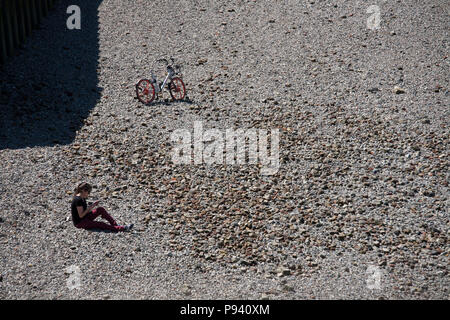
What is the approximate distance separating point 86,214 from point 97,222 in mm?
267

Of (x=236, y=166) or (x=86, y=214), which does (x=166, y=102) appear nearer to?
(x=236, y=166)

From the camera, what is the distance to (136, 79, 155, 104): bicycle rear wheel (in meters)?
17.5

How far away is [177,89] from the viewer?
17.7 meters

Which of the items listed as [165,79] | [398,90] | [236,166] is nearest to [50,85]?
[165,79]

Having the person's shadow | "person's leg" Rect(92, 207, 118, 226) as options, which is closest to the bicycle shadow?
the person's shadow

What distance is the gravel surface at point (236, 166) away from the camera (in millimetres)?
11148

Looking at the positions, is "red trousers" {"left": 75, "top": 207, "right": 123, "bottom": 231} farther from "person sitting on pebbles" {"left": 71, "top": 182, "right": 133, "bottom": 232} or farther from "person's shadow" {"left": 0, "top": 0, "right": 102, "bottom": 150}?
"person's shadow" {"left": 0, "top": 0, "right": 102, "bottom": 150}

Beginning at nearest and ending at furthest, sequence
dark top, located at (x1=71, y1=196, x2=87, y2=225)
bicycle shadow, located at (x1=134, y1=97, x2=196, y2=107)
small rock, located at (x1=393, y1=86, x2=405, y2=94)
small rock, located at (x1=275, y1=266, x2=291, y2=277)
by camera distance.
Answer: small rock, located at (x1=275, y1=266, x2=291, y2=277) < dark top, located at (x1=71, y1=196, x2=87, y2=225) < bicycle shadow, located at (x1=134, y1=97, x2=196, y2=107) < small rock, located at (x1=393, y1=86, x2=405, y2=94)

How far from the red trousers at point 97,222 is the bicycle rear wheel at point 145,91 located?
233 inches

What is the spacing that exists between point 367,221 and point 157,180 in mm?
4805

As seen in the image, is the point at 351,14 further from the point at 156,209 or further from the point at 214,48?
the point at 156,209

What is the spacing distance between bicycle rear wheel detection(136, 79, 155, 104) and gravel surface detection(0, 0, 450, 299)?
221 millimetres

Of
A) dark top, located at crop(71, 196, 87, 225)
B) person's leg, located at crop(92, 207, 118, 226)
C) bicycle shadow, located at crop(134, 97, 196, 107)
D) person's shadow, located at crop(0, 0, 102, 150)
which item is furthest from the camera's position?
bicycle shadow, located at crop(134, 97, 196, 107)
